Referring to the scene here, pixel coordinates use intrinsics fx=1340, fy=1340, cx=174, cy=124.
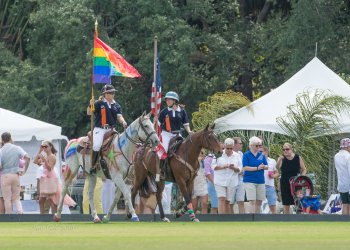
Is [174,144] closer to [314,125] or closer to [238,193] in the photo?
[238,193]

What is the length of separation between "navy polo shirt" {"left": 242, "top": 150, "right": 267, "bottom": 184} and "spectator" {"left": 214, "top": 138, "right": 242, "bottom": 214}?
31 cm

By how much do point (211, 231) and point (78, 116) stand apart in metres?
21.3

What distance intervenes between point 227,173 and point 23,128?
19.8 ft

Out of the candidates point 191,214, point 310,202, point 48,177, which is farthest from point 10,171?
point 310,202

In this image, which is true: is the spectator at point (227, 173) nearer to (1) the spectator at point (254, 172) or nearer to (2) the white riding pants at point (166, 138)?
(1) the spectator at point (254, 172)

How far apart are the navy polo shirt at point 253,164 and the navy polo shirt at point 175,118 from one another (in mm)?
1925

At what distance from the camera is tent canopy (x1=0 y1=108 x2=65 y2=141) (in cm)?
3012

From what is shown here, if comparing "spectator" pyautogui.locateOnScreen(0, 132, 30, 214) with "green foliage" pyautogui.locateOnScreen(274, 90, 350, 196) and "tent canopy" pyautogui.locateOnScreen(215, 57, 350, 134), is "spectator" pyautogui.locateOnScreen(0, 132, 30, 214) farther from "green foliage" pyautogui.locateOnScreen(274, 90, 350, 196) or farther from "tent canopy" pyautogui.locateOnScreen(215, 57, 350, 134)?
"green foliage" pyautogui.locateOnScreen(274, 90, 350, 196)

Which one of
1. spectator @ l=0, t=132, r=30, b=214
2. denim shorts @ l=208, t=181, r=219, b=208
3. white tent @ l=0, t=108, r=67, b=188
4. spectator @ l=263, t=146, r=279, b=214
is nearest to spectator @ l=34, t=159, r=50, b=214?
spectator @ l=0, t=132, r=30, b=214

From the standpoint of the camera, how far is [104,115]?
2298cm

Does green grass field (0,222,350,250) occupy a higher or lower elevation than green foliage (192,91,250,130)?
lower

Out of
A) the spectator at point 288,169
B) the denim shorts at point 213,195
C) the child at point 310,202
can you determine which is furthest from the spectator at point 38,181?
the child at point 310,202

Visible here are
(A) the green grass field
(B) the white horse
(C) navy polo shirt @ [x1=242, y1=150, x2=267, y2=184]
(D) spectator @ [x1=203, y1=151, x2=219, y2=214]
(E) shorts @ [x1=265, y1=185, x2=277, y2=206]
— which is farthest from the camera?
(D) spectator @ [x1=203, y1=151, x2=219, y2=214]

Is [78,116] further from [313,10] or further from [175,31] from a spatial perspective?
[313,10]
